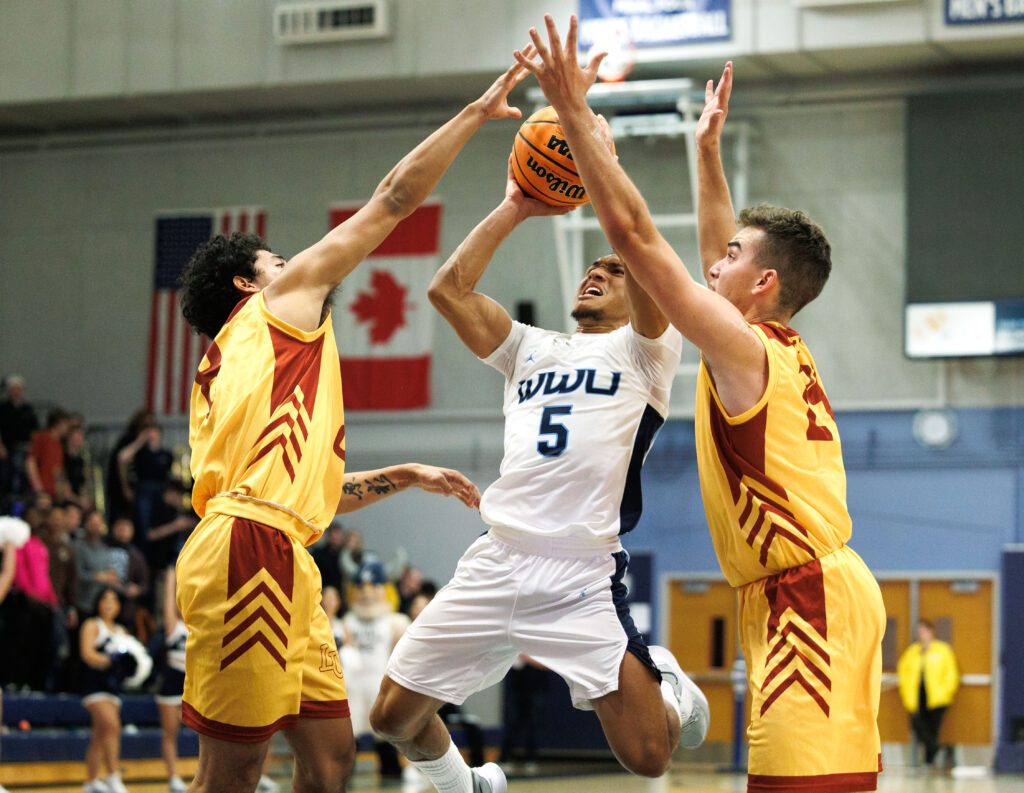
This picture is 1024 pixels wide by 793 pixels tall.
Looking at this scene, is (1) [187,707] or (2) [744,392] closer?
(2) [744,392]

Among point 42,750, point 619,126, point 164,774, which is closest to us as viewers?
point 42,750

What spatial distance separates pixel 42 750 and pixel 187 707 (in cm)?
1034

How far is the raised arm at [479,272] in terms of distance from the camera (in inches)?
252

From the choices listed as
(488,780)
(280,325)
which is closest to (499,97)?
(280,325)

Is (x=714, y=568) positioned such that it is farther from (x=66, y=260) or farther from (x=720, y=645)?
(x=66, y=260)

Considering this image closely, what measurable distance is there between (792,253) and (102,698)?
980 cm

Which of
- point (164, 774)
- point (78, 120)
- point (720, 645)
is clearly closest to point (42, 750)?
point (164, 774)

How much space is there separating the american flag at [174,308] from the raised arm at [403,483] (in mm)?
17247

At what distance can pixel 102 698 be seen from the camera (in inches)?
513

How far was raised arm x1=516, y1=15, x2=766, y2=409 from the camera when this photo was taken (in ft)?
14.8

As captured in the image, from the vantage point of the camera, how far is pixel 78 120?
80.0ft

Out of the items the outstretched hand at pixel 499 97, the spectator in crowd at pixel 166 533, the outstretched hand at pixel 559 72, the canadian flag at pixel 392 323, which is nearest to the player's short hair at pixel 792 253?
the outstretched hand at pixel 559 72

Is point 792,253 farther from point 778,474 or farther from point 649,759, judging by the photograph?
point 649,759

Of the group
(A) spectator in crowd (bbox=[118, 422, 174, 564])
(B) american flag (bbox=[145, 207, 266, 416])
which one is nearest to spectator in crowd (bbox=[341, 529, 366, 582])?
(A) spectator in crowd (bbox=[118, 422, 174, 564])
